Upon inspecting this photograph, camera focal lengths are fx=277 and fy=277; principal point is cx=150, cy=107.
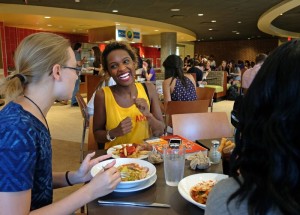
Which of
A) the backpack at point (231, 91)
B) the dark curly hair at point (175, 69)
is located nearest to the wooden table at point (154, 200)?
the dark curly hair at point (175, 69)

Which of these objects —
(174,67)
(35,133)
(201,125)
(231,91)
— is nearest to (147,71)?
(174,67)

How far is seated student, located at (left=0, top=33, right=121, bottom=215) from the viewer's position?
2.68 feet

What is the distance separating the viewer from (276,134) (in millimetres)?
521

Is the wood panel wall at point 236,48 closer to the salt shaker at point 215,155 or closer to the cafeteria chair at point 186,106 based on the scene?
the cafeteria chair at point 186,106

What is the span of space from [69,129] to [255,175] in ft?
16.9

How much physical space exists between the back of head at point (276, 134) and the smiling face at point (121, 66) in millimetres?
1419

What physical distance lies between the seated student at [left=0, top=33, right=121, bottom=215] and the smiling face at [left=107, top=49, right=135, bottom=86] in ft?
2.53

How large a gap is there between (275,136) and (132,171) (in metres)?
0.76

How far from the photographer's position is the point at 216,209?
1.90 feet

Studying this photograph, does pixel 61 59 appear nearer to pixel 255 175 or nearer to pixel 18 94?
pixel 18 94

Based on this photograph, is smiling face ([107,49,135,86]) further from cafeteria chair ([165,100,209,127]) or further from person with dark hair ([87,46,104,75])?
person with dark hair ([87,46,104,75])

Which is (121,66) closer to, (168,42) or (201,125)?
(201,125)

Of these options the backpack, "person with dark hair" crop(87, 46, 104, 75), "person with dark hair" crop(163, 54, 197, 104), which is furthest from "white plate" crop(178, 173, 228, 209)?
the backpack

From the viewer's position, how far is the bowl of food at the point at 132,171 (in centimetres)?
106
